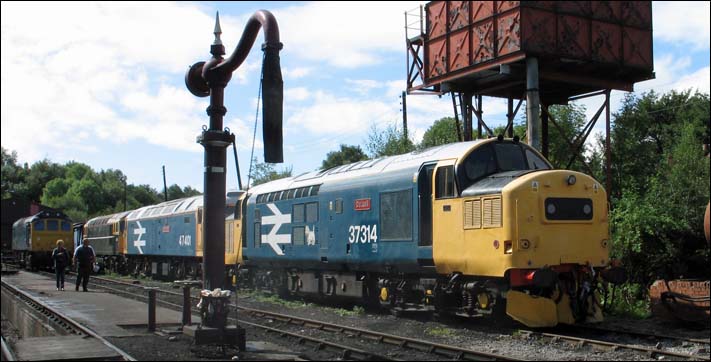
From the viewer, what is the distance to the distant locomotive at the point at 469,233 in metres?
11.2

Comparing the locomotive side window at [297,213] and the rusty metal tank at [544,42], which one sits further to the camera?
the rusty metal tank at [544,42]

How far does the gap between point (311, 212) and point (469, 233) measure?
6027mm

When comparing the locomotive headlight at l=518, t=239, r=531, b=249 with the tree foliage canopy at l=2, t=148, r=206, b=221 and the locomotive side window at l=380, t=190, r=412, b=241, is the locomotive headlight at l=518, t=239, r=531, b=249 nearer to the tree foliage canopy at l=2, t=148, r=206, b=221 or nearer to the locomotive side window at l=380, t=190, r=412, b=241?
the locomotive side window at l=380, t=190, r=412, b=241

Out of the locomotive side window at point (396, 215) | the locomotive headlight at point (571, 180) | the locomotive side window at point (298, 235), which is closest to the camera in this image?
the locomotive headlight at point (571, 180)

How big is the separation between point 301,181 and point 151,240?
1410 cm

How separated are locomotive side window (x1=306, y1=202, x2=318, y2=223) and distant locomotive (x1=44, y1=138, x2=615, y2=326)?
28 mm

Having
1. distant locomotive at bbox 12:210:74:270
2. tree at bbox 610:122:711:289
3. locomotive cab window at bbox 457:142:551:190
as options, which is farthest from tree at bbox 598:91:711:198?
distant locomotive at bbox 12:210:74:270

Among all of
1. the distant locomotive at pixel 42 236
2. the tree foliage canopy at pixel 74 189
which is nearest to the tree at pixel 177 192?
the tree foliage canopy at pixel 74 189

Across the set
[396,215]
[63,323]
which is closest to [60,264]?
[63,323]

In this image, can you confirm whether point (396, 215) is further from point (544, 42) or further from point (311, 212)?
point (544, 42)

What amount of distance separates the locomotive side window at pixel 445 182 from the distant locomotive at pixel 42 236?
3281cm

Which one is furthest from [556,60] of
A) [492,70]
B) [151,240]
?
[151,240]

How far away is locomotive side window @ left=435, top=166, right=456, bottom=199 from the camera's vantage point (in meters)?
12.3

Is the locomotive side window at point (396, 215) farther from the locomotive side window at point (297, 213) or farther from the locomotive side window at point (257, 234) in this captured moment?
the locomotive side window at point (257, 234)
